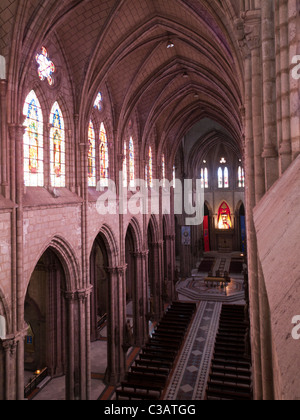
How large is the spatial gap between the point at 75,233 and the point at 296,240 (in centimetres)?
1138

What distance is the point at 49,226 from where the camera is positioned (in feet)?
36.8

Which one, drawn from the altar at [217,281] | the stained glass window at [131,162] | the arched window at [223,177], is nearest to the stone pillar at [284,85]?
the stained glass window at [131,162]

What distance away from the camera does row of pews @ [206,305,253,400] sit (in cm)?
1259

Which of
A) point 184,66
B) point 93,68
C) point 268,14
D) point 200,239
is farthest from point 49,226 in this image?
point 200,239

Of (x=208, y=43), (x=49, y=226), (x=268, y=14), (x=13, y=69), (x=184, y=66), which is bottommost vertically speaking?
(x=49, y=226)

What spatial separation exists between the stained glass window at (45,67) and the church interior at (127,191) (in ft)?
0.27

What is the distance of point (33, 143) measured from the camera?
11.2 m

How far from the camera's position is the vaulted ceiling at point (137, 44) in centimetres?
982

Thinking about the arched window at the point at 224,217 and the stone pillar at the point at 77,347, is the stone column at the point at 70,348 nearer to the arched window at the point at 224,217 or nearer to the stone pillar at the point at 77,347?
the stone pillar at the point at 77,347

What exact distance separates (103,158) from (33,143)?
5167 mm

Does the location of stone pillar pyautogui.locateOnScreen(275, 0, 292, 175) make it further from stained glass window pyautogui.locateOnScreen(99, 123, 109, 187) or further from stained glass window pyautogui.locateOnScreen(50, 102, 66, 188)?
stained glass window pyautogui.locateOnScreen(99, 123, 109, 187)

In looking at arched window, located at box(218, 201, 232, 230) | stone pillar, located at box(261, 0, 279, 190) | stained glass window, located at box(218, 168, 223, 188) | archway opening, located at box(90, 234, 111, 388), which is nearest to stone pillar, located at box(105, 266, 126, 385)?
archway opening, located at box(90, 234, 111, 388)

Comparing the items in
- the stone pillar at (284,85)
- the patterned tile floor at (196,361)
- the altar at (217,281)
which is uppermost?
the stone pillar at (284,85)

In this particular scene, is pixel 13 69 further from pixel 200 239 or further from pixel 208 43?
pixel 200 239
